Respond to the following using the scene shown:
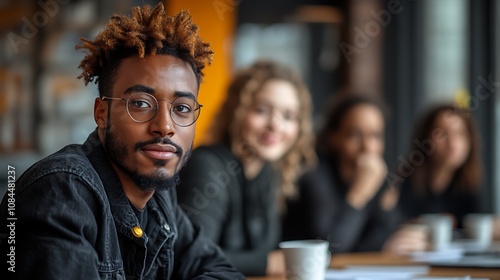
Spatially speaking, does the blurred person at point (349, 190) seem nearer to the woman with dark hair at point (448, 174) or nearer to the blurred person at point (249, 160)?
the woman with dark hair at point (448, 174)

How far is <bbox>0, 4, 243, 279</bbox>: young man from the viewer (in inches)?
32.8

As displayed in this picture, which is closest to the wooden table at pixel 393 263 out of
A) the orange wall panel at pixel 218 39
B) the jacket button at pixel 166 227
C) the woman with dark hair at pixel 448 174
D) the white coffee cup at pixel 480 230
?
the white coffee cup at pixel 480 230

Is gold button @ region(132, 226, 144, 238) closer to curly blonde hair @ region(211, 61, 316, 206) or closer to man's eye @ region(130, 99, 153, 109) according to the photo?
man's eye @ region(130, 99, 153, 109)

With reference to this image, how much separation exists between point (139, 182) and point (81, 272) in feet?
0.46

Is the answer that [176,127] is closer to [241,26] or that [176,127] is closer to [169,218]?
[169,218]

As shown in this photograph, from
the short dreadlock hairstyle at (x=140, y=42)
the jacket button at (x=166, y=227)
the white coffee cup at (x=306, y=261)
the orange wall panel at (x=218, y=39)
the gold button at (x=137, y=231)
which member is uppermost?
the orange wall panel at (x=218, y=39)

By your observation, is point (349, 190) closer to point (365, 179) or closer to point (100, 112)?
point (365, 179)

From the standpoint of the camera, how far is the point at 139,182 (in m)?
0.92

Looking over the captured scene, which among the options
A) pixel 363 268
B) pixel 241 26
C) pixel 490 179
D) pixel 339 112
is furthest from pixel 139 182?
pixel 241 26

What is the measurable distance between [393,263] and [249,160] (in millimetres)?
546

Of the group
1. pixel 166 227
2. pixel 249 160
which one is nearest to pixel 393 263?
pixel 249 160

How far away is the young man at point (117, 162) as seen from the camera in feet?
2.73

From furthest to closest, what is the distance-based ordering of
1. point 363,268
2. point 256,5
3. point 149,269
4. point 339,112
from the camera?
point 256,5
point 339,112
point 363,268
point 149,269

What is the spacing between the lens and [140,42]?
0.91 meters
